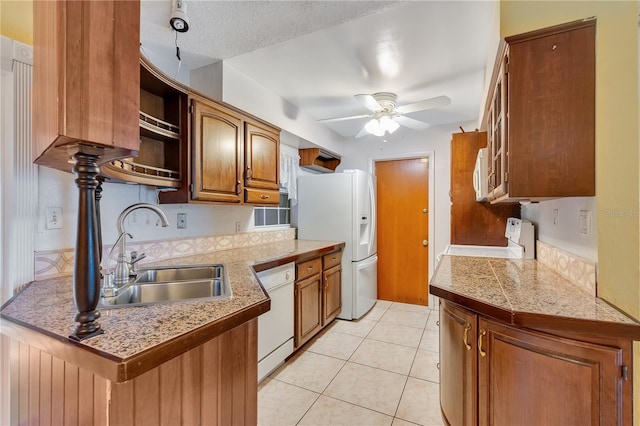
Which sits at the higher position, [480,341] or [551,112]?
[551,112]

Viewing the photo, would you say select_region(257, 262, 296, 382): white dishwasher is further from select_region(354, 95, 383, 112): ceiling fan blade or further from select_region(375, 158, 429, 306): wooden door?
select_region(375, 158, 429, 306): wooden door

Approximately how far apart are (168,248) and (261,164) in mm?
1010

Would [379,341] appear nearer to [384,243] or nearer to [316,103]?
[384,243]

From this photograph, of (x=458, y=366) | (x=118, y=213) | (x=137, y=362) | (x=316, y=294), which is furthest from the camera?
(x=316, y=294)

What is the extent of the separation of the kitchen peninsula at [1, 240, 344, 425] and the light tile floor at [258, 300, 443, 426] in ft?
2.65

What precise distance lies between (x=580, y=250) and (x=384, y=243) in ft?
9.04

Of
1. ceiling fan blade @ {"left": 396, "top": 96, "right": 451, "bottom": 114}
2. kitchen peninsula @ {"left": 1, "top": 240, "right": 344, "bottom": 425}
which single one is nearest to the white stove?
ceiling fan blade @ {"left": 396, "top": 96, "right": 451, "bottom": 114}

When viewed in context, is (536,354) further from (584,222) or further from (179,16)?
(179,16)

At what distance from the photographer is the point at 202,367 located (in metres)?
0.97

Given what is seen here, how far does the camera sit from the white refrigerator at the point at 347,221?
3.27 m

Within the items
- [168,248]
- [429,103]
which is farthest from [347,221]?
[168,248]

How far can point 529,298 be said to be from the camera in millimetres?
1205

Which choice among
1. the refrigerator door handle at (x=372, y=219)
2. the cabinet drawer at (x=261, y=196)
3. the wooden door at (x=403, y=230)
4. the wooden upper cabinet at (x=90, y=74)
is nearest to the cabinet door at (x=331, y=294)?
the refrigerator door handle at (x=372, y=219)

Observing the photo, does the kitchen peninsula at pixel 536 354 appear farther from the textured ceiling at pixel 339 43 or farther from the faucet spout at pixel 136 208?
the textured ceiling at pixel 339 43
